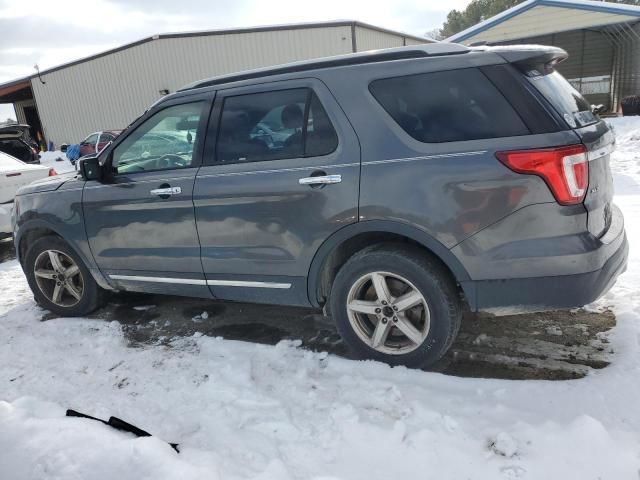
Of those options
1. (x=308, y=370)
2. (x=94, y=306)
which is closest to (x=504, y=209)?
(x=308, y=370)


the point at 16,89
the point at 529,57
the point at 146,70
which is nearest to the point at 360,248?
the point at 529,57

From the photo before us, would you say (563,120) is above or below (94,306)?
above

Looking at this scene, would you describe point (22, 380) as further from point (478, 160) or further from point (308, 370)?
point (478, 160)

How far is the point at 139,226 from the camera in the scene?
3.86 meters

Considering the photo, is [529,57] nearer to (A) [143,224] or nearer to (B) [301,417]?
(B) [301,417]

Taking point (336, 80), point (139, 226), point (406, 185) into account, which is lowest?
point (139, 226)

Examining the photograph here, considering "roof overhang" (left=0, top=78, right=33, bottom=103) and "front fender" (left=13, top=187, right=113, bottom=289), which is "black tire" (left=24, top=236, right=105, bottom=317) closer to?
"front fender" (left=13, top=187, right=113, bottom=289)

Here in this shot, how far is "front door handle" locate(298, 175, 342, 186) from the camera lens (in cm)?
303

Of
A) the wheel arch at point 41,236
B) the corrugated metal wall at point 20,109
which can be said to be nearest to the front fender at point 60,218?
the wheel arch at point 41,236

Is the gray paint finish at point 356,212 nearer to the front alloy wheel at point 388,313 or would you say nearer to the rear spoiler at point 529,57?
the rear spoiler at point 529,57

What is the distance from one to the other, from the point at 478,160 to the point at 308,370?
1.68 meters

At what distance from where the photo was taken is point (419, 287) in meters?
2.96

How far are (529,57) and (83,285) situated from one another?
13.0ft

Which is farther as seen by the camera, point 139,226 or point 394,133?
point 139,226
